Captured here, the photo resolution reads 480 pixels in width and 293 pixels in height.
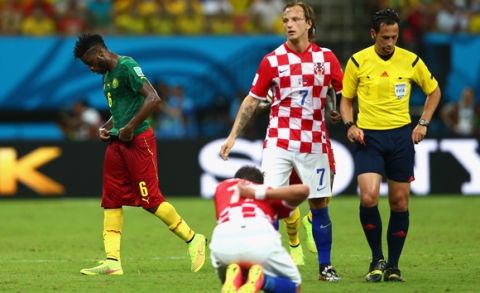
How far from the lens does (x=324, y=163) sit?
10.7 m

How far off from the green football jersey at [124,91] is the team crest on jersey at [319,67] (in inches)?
71.0

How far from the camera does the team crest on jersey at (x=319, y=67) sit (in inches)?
415

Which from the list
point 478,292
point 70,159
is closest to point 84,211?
point 70,159

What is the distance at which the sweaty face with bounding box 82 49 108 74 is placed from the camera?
1114 centimetres

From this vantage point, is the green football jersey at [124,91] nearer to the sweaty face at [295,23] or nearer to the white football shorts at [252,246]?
the sweaty face at [295,23]

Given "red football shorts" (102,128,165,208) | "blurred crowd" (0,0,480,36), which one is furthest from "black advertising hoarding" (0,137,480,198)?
"red football shorts" (102,128,165,208)

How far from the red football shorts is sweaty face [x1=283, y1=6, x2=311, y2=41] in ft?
6.68

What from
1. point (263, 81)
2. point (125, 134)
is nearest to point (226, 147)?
point (263, 81)

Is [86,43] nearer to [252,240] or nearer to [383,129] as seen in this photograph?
[383,129]

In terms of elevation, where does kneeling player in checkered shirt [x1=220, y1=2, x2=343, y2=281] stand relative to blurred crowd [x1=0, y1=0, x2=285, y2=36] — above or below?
below

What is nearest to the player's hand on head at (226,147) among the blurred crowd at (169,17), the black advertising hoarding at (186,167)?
the black advertising hoarding at (186,167)

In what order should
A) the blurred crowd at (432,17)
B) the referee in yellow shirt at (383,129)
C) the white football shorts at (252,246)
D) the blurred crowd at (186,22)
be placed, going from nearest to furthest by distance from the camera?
the white football shorts at (252,246) < the referee in yellow shirt at (383,129) < the blurred crowd at (186,22) < the blurred crowd at (432,17)

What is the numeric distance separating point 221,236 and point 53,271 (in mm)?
3830

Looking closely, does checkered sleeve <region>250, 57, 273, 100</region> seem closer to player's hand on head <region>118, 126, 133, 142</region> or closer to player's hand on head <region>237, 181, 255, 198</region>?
player's hand on head <region>118, 126, 133, 142</region>
